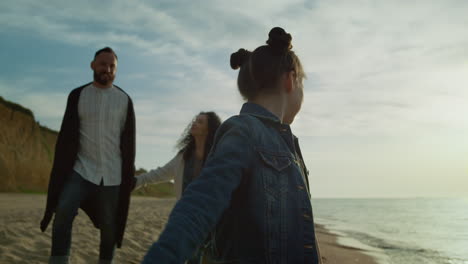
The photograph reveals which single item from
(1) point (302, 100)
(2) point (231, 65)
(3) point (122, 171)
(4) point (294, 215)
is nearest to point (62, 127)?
(3) point (122, 171)

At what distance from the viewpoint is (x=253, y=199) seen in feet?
4.43

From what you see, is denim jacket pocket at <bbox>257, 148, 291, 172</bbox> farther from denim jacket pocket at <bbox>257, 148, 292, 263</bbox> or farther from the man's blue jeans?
the man's blue jeans

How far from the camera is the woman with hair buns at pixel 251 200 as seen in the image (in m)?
1.16

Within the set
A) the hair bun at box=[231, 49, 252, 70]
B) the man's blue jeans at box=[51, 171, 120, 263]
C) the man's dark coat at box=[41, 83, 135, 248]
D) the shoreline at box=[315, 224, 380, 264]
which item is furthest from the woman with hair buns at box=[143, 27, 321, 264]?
the shoreline at box=[315, 224, 380, 264]

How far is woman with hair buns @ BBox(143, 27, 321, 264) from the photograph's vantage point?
3.79 ft

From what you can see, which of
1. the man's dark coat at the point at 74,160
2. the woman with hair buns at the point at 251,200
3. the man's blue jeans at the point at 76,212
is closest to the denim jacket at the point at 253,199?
the woman with hair buns at the point at 251,200

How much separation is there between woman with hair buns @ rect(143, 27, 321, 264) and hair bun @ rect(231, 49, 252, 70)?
11cm

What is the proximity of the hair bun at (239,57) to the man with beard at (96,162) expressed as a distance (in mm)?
2120

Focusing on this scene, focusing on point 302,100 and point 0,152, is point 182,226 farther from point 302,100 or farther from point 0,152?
point 0,152

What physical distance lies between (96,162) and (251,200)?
2460 mm

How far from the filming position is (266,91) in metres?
1.67

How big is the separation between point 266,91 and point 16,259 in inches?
154

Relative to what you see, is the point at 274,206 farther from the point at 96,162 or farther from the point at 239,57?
the point at 96,162

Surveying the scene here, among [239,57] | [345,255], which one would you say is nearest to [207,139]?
[239,57]
